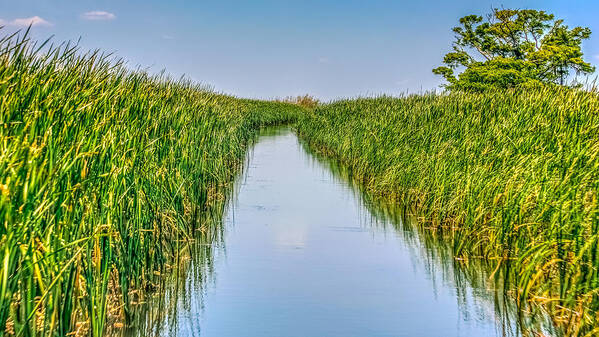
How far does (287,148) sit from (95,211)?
52.9 feet

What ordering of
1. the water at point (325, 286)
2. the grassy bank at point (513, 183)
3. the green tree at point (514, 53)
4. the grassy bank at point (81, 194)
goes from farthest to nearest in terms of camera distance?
1. the green tree at point (514, 53)
2. the water at point (325, 286)
3. the grassy bank at point (513, 183)
4. the grassy bank at point (81, 194)

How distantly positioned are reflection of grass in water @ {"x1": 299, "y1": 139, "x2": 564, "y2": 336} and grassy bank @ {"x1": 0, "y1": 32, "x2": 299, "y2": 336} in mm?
2566

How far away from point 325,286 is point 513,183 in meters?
2.03

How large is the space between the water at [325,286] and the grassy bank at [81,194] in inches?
16.5

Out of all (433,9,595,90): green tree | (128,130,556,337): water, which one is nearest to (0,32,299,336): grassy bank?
(128,130,556,337): water

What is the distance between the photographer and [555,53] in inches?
1045

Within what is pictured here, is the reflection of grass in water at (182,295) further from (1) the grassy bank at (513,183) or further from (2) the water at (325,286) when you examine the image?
(1) the grassy bank at (513,183)

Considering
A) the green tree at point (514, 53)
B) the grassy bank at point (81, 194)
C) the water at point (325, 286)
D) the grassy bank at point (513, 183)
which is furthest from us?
the green tree at point (514, 53)

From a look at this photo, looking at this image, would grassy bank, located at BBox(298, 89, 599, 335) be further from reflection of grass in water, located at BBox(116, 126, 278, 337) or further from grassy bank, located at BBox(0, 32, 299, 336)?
grassy bank, located at BBox(0, 32, 299, 336)

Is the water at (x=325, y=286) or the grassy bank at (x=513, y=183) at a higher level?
the grassy bank at (x=513, y=183)

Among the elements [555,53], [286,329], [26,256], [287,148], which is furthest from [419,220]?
[555,53]

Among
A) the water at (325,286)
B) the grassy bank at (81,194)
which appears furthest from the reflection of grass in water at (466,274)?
the grassy bank at (81,194)

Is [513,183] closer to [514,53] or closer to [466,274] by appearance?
[466,274]

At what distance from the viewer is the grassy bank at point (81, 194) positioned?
9.87 ft
